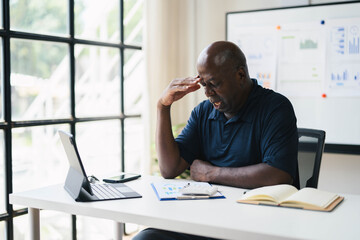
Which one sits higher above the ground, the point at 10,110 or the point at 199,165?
the point at 10,110

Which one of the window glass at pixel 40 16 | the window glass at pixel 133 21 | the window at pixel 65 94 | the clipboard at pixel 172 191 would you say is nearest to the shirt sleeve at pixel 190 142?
the clipboard at pixel 172 191

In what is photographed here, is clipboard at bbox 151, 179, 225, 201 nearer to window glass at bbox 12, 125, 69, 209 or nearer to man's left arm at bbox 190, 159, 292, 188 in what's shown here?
man's left arm at bbox 190, 159, 292, 188

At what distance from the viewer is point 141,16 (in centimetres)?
346

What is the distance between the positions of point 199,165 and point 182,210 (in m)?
0.52

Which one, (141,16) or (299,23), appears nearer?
(299,23)

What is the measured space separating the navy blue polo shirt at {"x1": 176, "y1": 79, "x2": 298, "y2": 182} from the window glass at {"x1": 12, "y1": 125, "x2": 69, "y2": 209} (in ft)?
3.21

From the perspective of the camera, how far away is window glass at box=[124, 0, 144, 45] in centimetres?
336

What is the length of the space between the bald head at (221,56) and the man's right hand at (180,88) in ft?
0.30

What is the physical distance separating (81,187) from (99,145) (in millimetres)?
1614

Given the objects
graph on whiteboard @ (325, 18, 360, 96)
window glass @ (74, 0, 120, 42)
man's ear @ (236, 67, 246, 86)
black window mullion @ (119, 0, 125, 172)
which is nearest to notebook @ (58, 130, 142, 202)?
man's ear @ (236, 67, 246, 86)

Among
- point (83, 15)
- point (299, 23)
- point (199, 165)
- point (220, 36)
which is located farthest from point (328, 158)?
point (83, 15)

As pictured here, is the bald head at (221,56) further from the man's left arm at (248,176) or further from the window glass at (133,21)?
the window glass at (133,21)

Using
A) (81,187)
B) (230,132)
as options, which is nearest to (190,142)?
(230,132)

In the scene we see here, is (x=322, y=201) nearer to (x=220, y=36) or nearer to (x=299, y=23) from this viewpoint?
(x=299, y=23)
